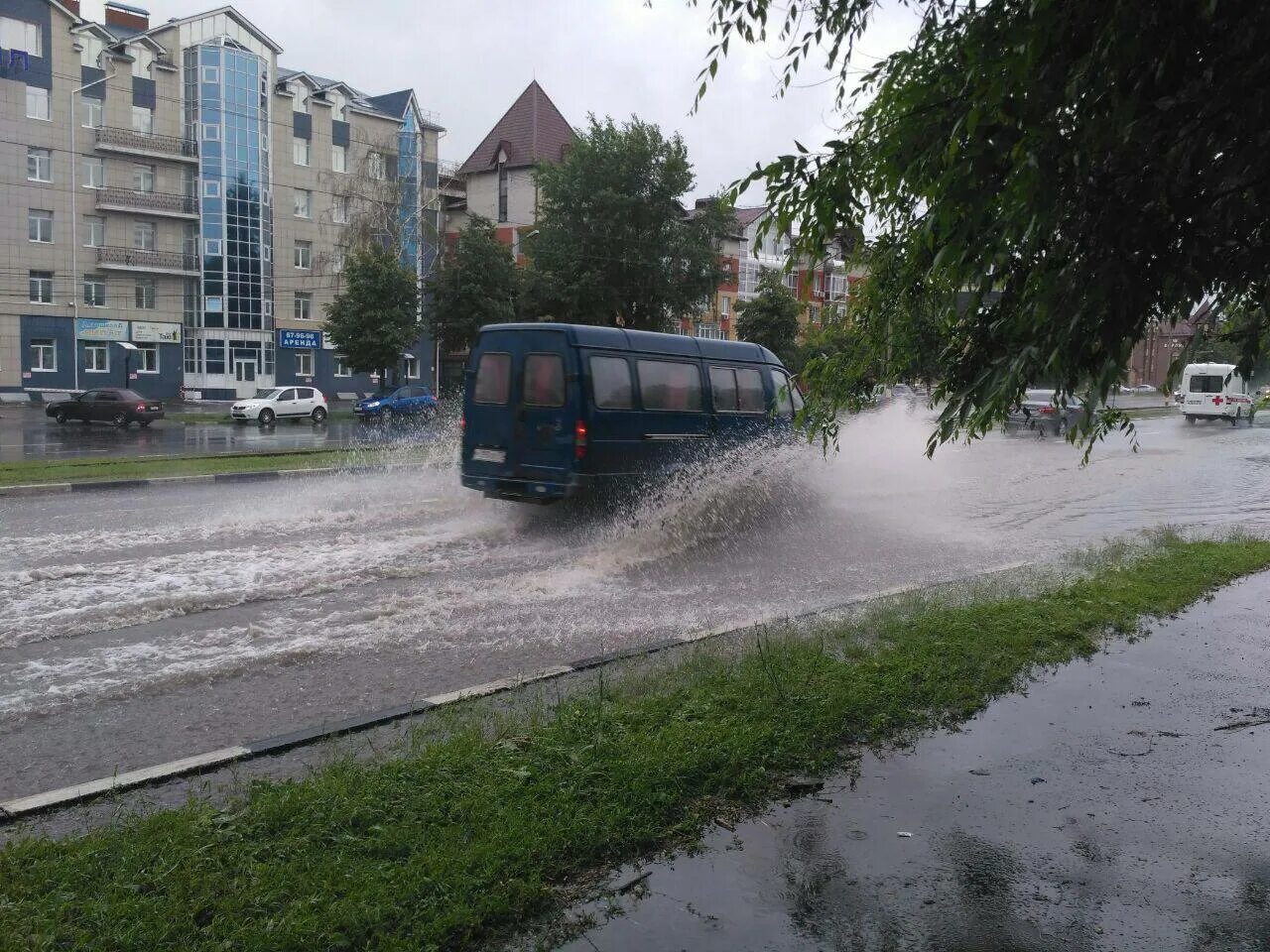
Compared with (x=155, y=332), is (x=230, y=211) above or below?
above

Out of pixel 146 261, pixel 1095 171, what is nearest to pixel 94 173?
pixel 146 261

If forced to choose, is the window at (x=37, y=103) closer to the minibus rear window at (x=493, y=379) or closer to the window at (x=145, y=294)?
the window at (x=145, y=294)

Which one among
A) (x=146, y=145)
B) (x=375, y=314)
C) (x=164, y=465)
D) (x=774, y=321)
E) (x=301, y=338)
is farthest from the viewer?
(x=301, y=338)

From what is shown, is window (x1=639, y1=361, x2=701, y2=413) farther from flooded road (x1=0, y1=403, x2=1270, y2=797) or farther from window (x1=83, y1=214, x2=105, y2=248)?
window (x1=83, y1=214, x2=105, y2=248)

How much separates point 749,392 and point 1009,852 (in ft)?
33.4

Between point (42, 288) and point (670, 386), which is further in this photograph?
point (42, 288)

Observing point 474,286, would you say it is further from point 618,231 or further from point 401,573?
point 401,573

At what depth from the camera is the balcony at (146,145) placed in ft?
166

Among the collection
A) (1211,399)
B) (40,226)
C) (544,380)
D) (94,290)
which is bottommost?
(544,380)

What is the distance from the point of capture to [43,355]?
48.9 metres

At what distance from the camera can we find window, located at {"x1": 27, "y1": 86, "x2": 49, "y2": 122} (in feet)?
157

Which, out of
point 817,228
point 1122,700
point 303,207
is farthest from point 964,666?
point 303,207

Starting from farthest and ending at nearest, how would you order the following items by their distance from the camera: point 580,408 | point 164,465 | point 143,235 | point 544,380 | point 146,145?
point 143,235
point 146,145
point 164,465
point 544,380
point 580,408

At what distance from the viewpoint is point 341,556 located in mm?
10422
